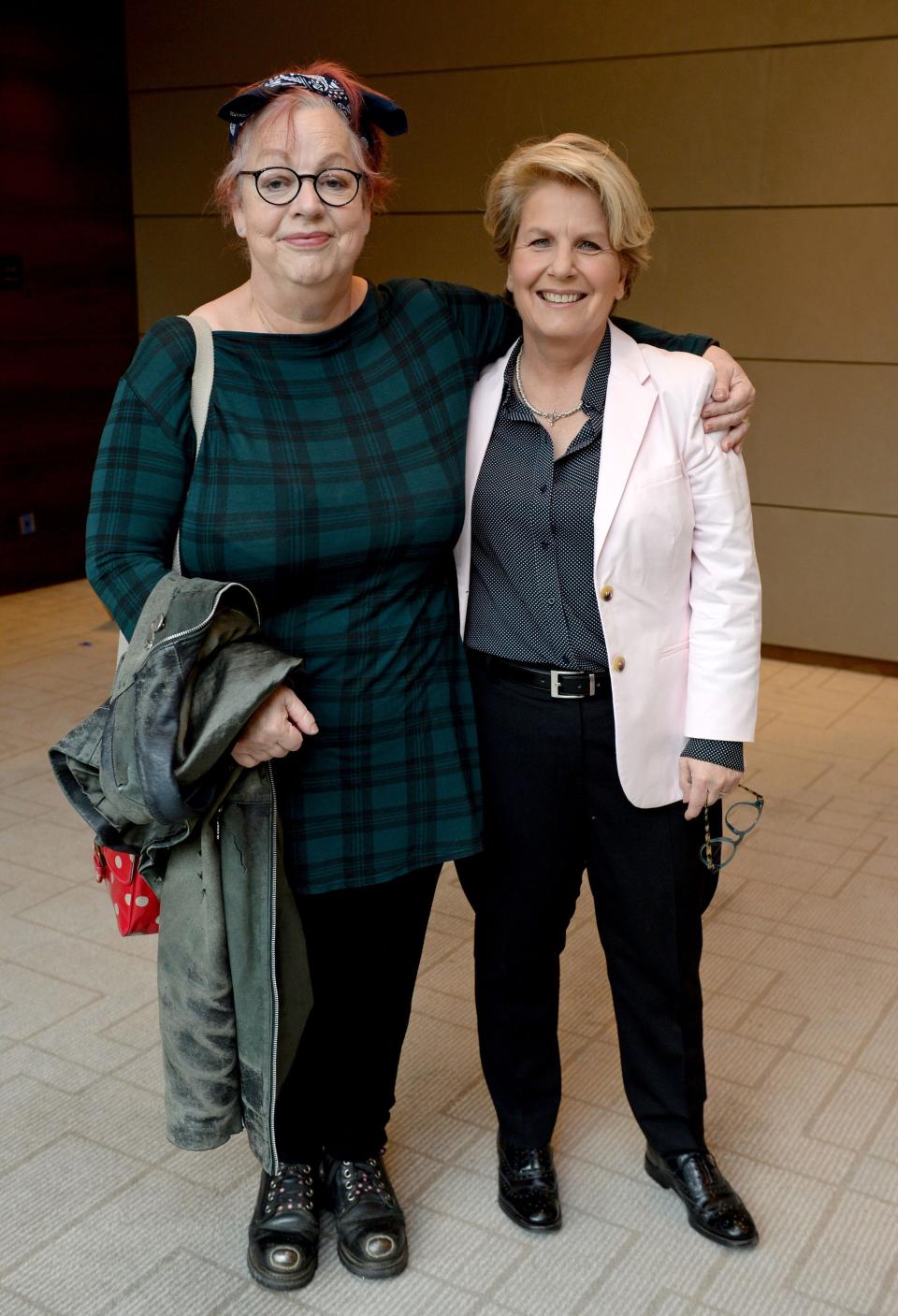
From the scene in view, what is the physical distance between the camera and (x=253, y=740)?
1.70 meters

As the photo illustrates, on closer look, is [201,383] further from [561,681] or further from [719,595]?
[719,595]

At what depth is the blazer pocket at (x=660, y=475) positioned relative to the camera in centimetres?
186

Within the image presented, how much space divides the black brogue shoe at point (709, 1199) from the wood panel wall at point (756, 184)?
3.88 metres

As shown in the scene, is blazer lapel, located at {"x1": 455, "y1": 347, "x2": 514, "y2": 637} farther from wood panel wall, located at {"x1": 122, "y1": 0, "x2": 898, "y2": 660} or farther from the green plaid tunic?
wood panel wall, located at {"x1": 122, "y1": 0, "x2": 898, "y2": 660}

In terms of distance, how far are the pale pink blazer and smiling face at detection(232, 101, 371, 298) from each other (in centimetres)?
36

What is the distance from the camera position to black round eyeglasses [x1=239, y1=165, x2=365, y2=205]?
172cm

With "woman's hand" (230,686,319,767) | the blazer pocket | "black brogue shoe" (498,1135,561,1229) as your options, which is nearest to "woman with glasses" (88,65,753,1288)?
"woman's hand" (230,686,319,767)

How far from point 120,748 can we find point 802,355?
4.63 m

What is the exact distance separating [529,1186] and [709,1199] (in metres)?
0.30

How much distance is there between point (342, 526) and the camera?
1769 mm

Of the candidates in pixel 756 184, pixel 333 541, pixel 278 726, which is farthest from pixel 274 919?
pixel 756 184

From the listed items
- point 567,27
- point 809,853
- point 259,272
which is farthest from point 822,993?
point 567,27

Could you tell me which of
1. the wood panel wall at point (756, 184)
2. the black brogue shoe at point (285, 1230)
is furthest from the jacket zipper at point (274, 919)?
the wood panel wall at point (756, 184)

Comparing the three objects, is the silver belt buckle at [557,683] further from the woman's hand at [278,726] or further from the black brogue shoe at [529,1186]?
the black brogue shoe at [529,1186]
